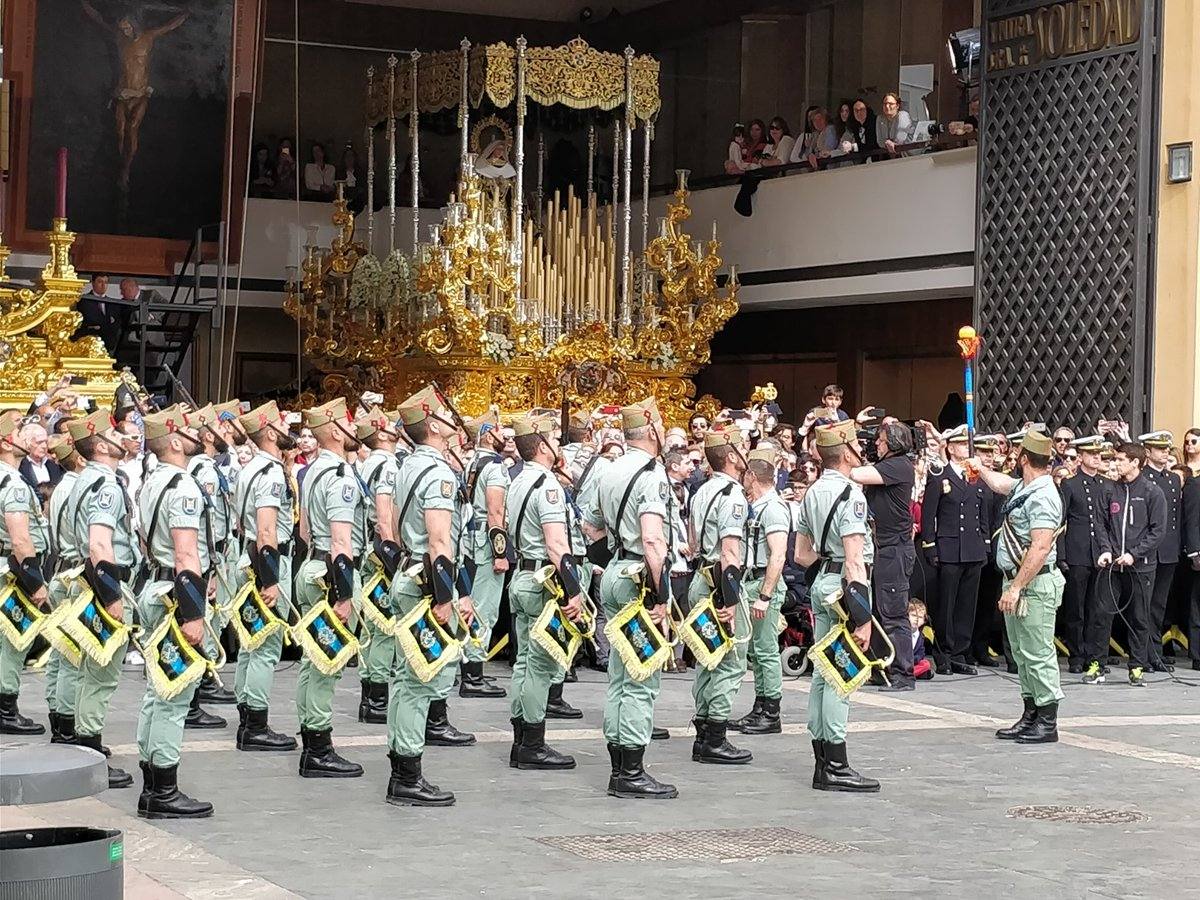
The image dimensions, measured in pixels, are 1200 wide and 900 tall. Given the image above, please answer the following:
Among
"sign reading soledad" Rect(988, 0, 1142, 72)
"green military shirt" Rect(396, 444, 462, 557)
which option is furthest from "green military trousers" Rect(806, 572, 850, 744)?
"sign reading soledad" Rect(988, 0, 1142, 72)

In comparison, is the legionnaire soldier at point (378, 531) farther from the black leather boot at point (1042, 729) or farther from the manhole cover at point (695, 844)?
the black leather boot at point (1042, 729)

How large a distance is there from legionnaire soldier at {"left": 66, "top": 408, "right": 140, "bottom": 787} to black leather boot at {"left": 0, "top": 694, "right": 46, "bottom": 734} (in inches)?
61.3

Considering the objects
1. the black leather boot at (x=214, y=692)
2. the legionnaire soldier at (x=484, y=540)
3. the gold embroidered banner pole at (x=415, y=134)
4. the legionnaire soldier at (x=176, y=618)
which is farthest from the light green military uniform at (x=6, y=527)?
the gold embroidered banner pole at (x=415, y=134)

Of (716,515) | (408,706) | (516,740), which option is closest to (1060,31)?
(716,515)

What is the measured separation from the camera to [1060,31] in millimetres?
17906

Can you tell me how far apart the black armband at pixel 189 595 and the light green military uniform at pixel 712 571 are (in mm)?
2548

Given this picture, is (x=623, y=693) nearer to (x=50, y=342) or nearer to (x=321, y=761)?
(x=321, y=761)

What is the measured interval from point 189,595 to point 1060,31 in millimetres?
11894

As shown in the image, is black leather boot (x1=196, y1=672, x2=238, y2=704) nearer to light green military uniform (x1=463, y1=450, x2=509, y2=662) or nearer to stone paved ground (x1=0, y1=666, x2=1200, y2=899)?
stone paved ground (x1=0, y1=666, x2=1200, y2=899)

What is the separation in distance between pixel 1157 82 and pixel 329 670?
35.0 ft

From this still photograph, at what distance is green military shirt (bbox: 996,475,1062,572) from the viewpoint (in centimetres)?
1084

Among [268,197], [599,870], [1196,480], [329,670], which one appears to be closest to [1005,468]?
[1196,480]

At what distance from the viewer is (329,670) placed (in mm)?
9359

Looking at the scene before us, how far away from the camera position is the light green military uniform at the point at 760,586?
10477mm
